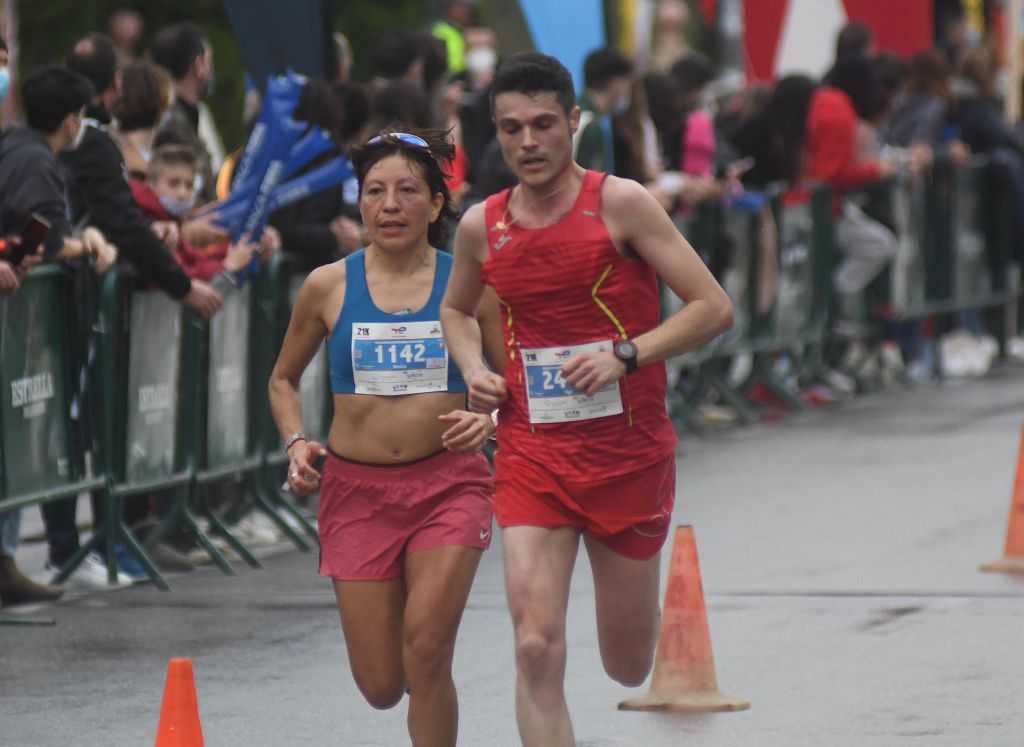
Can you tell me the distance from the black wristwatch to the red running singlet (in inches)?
3.4

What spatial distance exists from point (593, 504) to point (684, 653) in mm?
1401

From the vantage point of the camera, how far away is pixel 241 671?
26.7ft

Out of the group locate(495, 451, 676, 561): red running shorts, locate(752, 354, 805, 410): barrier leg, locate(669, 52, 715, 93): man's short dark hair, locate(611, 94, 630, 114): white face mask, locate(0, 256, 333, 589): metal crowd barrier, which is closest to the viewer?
locate(495, 451, 676, 561): red running shorts

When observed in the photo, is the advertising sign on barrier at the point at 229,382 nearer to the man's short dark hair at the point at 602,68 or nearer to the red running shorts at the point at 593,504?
the man's short dark hair at the point at 602,68

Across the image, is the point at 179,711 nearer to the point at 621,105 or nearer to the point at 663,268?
the point at 663,268

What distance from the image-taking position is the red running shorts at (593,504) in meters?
6.08

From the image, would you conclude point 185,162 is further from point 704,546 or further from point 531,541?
point 531,541

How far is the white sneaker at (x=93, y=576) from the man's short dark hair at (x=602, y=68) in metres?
4.85

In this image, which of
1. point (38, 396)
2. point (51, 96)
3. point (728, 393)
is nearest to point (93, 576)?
point (38, 396)

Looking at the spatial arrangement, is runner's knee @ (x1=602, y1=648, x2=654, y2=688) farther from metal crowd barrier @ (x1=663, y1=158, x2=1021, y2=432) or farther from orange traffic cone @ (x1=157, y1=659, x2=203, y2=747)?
metal crowd barrier @ (x1=663, y1=158, x2=1021, y2=432)

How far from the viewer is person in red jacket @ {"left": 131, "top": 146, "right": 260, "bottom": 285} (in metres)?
10.4

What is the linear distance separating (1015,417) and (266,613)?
7.15m

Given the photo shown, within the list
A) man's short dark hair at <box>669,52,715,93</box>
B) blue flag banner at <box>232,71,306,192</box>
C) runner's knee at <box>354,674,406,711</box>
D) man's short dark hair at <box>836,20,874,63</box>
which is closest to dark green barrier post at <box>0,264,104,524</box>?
blue flag banner at <box>232,71,306,192</box>

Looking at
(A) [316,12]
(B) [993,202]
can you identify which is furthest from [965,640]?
(B) [993,202]
